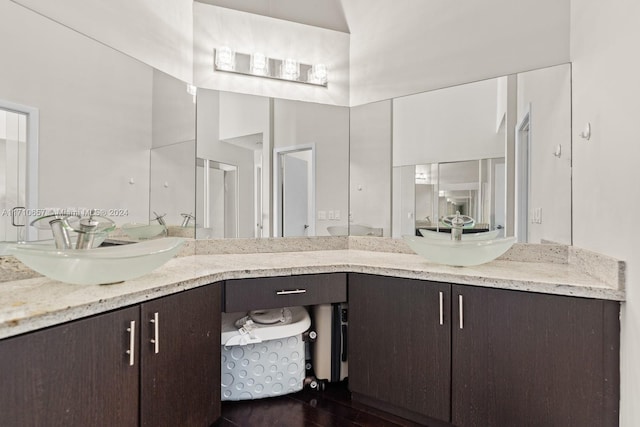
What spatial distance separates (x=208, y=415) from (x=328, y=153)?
1724 millimetres

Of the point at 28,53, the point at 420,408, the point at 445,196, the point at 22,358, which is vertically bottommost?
the point at 420,408

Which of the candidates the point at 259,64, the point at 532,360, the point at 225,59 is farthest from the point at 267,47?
the point at 532,360

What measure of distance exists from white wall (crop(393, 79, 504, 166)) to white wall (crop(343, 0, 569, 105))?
7 cm

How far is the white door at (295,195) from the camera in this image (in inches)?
91.7

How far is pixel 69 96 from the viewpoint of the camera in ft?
4.96

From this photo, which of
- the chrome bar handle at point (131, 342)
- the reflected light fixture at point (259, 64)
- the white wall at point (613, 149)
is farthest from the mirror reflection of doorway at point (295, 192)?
the white wall at point (613, 149)

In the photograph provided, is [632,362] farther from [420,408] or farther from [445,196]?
[445,196]

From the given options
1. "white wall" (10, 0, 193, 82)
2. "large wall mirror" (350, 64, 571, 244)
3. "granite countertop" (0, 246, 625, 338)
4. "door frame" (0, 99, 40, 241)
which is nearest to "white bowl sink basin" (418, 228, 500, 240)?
"large wall mirror" (350, 64, 571, 244)

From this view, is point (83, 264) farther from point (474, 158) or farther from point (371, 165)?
point (474, 158)

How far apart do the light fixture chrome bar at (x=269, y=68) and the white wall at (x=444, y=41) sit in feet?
0.91

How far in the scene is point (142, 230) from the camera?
1.82 meters

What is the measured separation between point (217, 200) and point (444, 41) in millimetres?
1731

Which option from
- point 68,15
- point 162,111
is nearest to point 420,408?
point 162,111

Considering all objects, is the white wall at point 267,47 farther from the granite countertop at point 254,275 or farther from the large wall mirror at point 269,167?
the granite countertop at point 254,275
